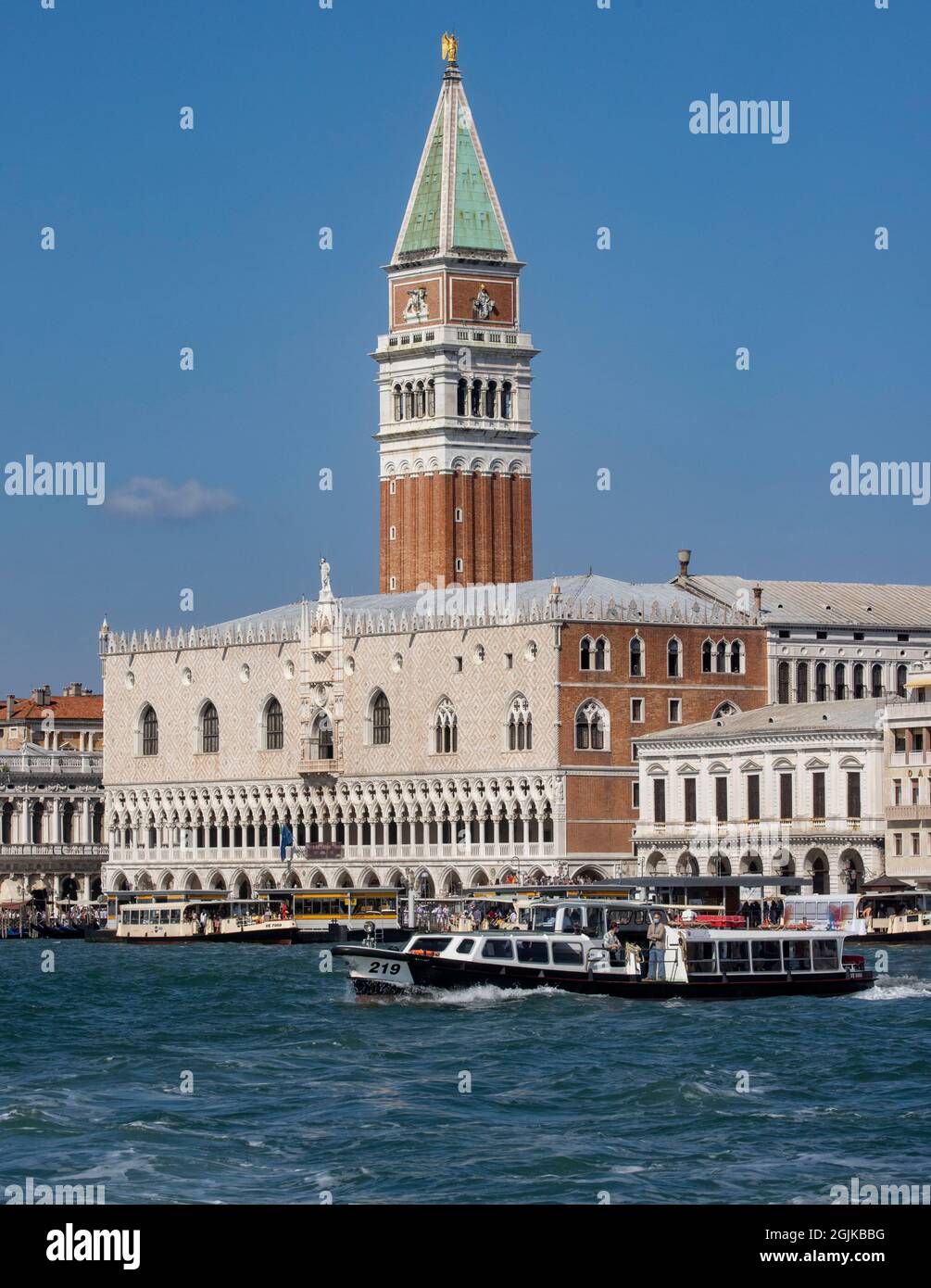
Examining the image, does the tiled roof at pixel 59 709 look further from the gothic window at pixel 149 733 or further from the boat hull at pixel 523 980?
the boat hull at pixel 523 980

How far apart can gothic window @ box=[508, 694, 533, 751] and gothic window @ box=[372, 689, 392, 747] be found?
857cm

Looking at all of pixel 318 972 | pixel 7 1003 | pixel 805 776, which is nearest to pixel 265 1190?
pixel 7 1003

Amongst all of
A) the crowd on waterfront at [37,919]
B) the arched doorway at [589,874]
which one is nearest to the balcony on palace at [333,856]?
the arched doorway at [589,874]

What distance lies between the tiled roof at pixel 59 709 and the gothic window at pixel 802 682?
6012cm

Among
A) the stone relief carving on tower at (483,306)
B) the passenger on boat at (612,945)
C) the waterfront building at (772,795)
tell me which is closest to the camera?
the passenger on boat at (612,945)

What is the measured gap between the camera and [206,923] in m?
101

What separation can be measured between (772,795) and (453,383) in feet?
125

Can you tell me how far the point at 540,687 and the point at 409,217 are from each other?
111ft

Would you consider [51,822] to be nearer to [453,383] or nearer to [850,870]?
[453,383]

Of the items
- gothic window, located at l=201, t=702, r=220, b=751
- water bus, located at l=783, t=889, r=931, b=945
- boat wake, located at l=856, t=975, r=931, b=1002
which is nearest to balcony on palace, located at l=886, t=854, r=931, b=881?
water bus, located at l=783, t=889, r=931, b=945

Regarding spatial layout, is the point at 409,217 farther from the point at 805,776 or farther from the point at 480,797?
the point at 805,776

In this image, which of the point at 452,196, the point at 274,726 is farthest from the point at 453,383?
the point at 274,726

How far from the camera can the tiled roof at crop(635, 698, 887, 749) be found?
300ft

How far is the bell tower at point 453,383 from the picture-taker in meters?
123
